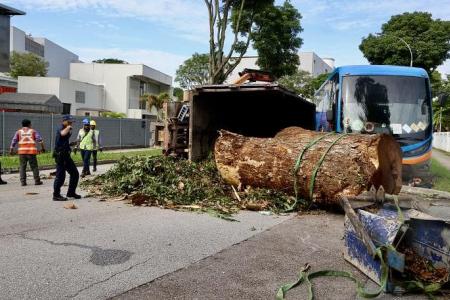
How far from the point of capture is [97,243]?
6.00 m

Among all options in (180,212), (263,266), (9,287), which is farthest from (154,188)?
(9,287)

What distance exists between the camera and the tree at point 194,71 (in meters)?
63.8

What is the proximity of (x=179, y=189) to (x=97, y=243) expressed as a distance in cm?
342

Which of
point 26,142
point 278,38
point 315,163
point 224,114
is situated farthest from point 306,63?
point 315,163

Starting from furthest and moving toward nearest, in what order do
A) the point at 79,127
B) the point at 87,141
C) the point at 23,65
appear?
1. the point at 23,65
2. the point at 79,127
3. the point at 87,141

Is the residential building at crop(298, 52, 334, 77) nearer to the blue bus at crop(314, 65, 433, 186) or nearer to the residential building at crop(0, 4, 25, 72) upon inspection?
the residential building at crop(0, 4, 25, 72)

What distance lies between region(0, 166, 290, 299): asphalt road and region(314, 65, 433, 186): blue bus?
468cm

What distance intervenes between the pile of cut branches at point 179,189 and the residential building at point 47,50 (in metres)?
57.8

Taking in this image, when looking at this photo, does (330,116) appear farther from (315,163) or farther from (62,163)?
(62,163)

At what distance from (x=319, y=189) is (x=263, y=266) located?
3.47 metres

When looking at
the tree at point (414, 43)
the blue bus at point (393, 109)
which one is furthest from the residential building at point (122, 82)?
the blue bus at point (393, 109)

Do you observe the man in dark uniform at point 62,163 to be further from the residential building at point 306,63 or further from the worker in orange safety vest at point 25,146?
the residential building at point 306,63

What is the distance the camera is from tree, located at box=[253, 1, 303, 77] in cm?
2767

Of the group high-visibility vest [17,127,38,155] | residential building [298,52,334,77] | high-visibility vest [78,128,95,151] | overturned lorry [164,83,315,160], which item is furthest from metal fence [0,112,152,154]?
residential building [298,52,334,77]
